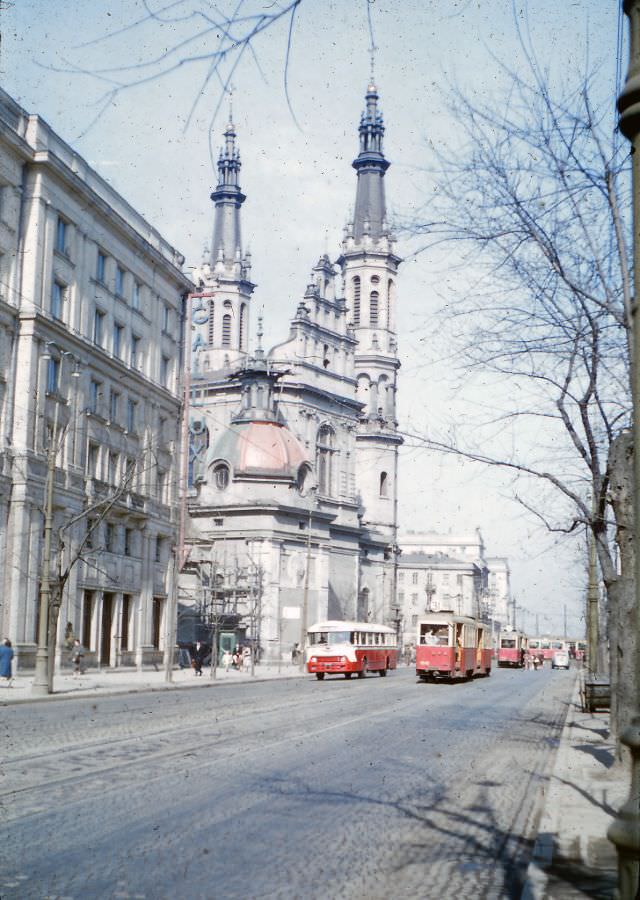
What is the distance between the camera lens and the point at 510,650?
86812mm

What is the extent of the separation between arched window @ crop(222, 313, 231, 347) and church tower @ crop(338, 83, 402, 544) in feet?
47.0

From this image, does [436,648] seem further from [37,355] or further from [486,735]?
[486,735]

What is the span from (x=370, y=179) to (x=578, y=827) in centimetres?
10815

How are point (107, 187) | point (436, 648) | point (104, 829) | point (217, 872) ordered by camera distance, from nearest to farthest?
point (217, 872), point (104, 829), point (436, 648), point (107, 187)

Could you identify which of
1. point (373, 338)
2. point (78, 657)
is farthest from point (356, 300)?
point (78, 657)

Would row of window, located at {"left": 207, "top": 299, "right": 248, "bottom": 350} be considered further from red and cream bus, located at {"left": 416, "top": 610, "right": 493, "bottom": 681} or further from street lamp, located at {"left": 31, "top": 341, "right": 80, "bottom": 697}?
street lamp, located at {"left": 31, "top": 341, "right": 80, "bottom": 697}

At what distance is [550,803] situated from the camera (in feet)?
38.1

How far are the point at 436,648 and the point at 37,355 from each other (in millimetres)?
19591

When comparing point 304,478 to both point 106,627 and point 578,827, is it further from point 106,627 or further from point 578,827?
point 578,827

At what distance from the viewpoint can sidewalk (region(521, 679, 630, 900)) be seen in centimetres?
774

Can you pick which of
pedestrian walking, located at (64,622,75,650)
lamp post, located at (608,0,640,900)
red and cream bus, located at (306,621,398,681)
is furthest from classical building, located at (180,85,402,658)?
lamp post, located at (608,0,640,900)

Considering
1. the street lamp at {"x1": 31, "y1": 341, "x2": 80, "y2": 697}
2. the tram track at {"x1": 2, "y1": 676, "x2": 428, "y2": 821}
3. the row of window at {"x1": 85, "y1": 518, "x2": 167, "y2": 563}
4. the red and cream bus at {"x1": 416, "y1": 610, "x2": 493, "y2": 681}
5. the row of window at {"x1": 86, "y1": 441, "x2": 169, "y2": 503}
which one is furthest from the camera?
the row of window at {"x1": 85, "y1": 518, "x2": 167, "y2": 563}

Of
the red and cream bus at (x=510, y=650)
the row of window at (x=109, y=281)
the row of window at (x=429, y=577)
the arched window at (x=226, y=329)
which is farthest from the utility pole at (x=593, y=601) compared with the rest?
the row of window at (x=429, y=577)

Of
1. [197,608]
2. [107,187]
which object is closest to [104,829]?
[107,187]
